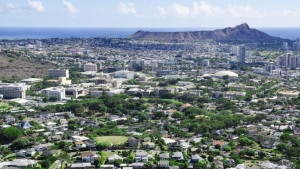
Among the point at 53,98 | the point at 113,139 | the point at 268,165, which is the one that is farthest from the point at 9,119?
the point at 268,165

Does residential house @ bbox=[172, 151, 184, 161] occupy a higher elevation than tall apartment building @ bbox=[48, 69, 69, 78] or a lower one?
lower

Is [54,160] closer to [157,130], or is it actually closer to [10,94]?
[157,130]

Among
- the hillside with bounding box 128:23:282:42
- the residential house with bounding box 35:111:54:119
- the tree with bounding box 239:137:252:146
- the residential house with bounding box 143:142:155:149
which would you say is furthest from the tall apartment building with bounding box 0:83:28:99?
the hillside with bounding box 128:23:282:42

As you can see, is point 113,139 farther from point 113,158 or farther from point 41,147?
point 41,147

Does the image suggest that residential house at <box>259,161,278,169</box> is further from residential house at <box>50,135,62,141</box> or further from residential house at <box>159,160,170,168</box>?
residential house at <box>50,135,62,141</box>

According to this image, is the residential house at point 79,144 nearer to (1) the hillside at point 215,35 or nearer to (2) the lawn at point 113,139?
(2) the lawn at point 113,139

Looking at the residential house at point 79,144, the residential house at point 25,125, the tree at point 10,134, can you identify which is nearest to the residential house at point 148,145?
the residential house at point 79,144
